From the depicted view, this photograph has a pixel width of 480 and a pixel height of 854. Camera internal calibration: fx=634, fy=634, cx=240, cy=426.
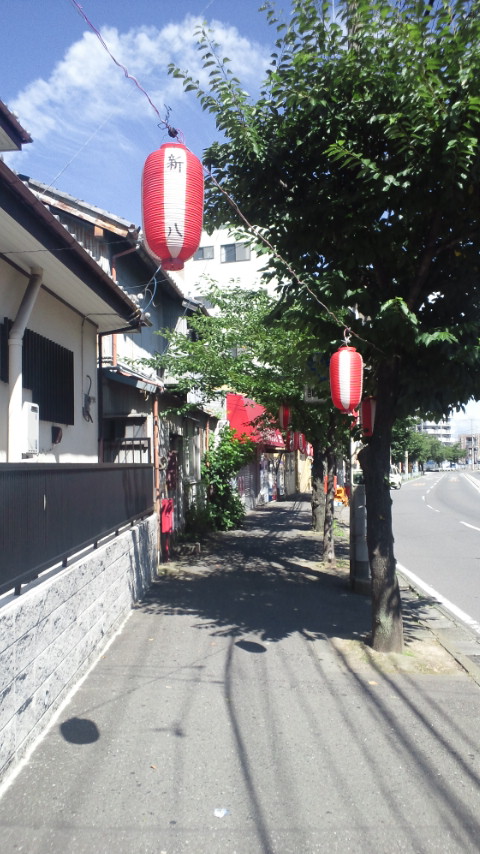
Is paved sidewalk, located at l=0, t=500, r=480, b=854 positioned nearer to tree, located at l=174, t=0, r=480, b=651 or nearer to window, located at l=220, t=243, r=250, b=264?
tree, located at l=174, t=0, r=480, b=651

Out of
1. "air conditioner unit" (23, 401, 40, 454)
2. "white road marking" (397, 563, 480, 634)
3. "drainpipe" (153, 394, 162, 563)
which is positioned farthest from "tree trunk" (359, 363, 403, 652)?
"drainpipe" (153, 394, 162, 563)

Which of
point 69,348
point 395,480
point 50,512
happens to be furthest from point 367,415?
point 395,480

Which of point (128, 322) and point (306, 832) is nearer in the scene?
point (306, 832)

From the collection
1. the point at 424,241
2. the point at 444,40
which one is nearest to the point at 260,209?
the point at 424,241

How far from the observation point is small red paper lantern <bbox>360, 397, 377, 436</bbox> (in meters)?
7.83

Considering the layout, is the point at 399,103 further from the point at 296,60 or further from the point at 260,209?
the point at 260,209

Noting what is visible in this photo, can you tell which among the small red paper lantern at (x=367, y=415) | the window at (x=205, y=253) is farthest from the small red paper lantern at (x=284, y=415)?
the window at (x=205, y=253)

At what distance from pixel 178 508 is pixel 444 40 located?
1093 cm

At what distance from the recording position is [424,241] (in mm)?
6855

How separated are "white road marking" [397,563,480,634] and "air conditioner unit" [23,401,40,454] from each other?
5732mm

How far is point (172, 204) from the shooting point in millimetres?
4645

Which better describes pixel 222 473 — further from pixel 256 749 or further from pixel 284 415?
pixel 256 749

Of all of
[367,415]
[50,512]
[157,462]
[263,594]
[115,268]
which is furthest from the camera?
[157,462]

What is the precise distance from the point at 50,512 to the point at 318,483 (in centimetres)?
1237
